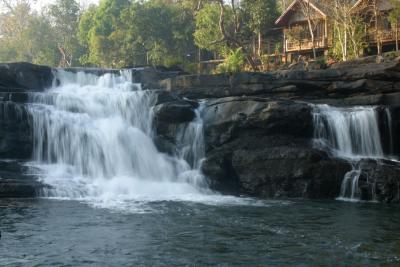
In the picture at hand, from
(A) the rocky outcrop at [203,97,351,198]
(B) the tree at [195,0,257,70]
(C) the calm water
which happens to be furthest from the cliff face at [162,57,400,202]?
(B) the tree at [195,0,257,70]

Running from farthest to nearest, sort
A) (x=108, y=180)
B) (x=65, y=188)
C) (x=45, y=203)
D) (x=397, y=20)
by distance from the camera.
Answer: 1. (x=397, y=20)
2. (x=108, y=180)
3. (x=65, y=188)
4. (x=45, y=203)

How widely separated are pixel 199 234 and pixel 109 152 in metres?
9.18

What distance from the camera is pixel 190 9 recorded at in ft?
147

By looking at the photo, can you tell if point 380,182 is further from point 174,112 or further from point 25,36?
point 25,36

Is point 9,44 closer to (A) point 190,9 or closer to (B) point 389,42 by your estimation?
(A) point 190,9

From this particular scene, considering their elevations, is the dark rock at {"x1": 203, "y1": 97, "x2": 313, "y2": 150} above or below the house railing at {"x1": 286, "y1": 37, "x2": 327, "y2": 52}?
below

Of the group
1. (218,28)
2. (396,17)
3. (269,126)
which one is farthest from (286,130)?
(218,28)

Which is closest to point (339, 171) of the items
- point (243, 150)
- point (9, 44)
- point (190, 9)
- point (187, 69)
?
point (243, 150)

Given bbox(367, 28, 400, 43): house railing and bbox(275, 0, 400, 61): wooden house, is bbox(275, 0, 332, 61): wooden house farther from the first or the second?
bbox(367, 28, 400, 43): house railing

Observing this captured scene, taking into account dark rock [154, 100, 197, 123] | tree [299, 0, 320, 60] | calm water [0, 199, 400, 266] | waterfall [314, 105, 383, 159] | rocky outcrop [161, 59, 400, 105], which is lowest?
calm water [0, 199, 400, 266]

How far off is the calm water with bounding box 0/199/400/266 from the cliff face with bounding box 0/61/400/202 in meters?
2.19

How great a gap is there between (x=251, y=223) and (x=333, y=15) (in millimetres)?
25299

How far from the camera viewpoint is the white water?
1800 cm

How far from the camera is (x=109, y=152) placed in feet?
66.3
